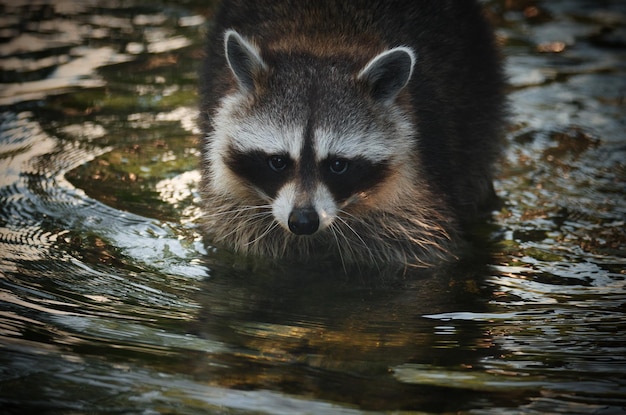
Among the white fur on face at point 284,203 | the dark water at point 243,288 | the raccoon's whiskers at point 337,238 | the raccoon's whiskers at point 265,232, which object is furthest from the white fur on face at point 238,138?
the raccoon's whiskers at point 337,238

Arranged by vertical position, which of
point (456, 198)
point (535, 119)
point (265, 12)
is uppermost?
point (265, 12)

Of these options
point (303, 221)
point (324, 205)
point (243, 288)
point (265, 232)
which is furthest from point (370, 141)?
point (243, 288)

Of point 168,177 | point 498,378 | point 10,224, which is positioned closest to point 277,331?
point 498,378

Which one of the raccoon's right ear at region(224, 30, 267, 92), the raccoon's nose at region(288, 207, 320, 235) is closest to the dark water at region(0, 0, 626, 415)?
the raccoon's nose at region(288, 207, 320, 235)

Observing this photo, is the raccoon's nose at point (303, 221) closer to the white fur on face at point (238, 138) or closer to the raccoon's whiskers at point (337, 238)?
the white fur on face at point (238, 138)

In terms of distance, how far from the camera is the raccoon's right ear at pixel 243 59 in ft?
13.9

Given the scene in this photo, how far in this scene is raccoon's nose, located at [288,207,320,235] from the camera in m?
3.90

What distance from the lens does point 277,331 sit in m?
3.60

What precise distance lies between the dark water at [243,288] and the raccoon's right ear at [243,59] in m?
0.84

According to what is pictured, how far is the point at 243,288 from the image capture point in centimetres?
412

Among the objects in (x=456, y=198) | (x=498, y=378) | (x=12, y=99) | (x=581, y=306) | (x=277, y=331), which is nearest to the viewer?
(x=498, y=378)

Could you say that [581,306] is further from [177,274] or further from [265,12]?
[265,12]

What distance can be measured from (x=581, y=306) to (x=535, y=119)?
290 cm

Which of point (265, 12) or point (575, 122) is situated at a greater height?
point (265, 12)
